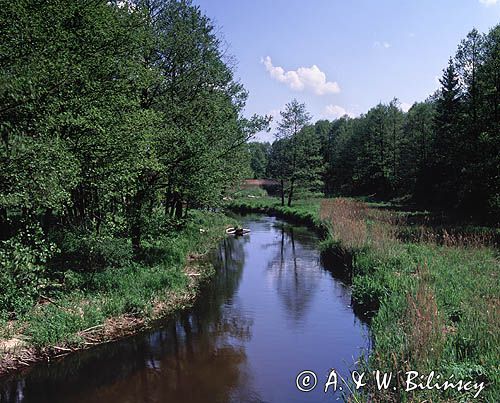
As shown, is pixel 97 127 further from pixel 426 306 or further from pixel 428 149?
pixel 428 149

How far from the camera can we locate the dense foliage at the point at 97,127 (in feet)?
34.9

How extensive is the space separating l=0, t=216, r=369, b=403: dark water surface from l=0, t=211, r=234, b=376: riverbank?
460 mm

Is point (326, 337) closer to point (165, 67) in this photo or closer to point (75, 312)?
point (75, 312)

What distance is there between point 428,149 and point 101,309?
148 feet

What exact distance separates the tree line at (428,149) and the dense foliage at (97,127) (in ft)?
44.3

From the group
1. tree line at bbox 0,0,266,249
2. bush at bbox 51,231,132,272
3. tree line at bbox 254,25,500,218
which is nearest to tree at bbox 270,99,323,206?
tree line at bbox 254,25,500,218

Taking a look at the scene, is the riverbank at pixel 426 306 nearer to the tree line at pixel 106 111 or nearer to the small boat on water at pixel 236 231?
the tree line at pixel 106 111

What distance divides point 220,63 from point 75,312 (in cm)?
1429

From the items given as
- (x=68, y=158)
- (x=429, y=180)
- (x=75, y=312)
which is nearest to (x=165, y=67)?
(x=68, y=158)

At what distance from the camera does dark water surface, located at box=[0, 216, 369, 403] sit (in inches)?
393

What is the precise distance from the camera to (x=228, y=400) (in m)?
9.59

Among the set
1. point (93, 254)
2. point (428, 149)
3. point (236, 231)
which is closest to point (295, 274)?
point (93, 254)

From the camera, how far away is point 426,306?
9.66m

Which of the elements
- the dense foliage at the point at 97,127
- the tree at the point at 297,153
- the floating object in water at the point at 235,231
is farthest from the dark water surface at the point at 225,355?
the tree at the point at 297,153
